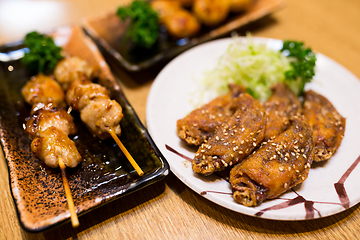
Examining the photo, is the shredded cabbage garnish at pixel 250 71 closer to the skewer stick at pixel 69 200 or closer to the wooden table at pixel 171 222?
the wooden table at pixel 171 222

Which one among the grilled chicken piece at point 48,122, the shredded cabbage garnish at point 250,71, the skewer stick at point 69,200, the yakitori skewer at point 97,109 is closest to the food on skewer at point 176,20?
the shredded cabbage garnish at point 250,71

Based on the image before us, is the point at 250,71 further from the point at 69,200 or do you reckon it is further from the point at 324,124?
the point at 69,200

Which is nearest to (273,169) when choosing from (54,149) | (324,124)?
(324,124)

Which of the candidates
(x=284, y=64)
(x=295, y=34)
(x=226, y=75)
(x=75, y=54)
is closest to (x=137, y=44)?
(x=75, y=54)

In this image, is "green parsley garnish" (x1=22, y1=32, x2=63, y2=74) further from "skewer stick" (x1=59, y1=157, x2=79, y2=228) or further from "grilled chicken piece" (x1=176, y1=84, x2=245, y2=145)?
"grilled chicken piece" (x1=176, y1=84, x2=245, y2=145)

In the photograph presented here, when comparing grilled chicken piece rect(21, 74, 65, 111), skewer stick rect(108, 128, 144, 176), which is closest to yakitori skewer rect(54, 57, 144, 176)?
skewer stick rect(108, 128, 144, 176)

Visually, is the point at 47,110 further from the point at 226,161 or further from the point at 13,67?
the point at 226,161
